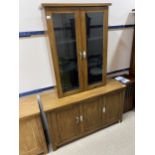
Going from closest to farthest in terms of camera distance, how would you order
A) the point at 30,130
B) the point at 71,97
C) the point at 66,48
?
the point at 30,130 → the point at 66,48 → the point at 71,97

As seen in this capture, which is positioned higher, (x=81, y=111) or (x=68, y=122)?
(x=81, y=111)

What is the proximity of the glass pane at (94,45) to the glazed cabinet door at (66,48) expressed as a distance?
17 cm

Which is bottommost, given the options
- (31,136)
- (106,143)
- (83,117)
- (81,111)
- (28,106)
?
(106,143)

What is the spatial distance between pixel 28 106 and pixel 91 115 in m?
0.88

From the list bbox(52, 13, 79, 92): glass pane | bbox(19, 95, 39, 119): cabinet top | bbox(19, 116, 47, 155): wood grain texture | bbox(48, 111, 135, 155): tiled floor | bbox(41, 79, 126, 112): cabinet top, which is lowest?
bbox(48, 111, 135, 155): tiled floor

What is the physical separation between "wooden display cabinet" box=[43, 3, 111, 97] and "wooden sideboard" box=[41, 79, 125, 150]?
0.16 m

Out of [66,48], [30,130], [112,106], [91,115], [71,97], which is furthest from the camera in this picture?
[112,106]

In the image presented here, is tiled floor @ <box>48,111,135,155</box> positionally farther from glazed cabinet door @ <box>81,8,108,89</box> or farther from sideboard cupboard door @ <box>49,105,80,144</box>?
glazed cabinet door @ <box>81,8,108,89</box>

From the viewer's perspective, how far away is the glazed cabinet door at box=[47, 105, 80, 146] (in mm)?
1844

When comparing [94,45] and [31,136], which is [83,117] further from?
[94,45]

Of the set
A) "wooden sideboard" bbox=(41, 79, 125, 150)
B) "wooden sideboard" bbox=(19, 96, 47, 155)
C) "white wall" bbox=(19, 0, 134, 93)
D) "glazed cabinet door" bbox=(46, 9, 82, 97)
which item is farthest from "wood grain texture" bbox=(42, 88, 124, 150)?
"white wall" bbox=(19, 0, 134, 93)

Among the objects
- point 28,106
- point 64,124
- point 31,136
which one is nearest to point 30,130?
point 31,136

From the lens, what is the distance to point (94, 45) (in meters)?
2.05
